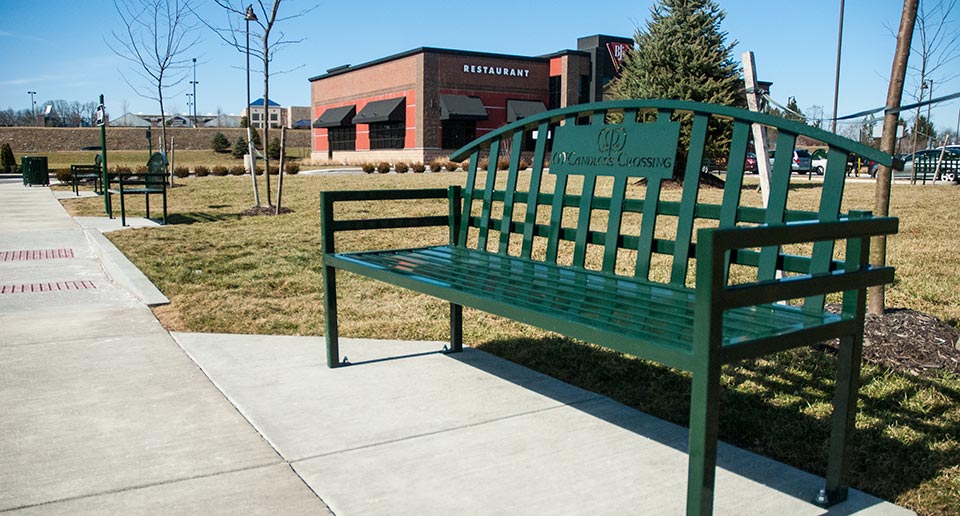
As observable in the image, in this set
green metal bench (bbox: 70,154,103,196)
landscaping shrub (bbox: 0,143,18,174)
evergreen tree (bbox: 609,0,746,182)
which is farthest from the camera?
landscaping shrub (bbox: 0,143,18,174)

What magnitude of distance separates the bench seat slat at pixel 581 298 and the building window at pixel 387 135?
4678cm

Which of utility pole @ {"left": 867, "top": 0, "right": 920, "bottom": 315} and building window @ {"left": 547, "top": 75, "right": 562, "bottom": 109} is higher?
building window @ {"left": 547, "top": 75, "right": 562, "bottom": 109}

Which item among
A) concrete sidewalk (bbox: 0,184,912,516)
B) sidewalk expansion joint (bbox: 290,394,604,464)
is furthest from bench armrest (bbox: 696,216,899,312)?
sidewalk expansion joint (bbox: 290,394,604,464)

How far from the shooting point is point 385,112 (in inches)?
1962

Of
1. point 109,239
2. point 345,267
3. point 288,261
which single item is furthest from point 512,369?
point 109,239

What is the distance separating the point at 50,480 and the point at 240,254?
242 inches

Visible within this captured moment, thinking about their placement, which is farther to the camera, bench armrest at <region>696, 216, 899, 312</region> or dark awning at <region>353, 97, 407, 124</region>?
dark awning at <region>353, 97, 407, 124</region>

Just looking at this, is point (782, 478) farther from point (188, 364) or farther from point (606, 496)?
point (188, 364)

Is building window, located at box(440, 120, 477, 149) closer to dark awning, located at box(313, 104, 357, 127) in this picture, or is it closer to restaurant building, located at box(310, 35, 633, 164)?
restaurant building, located at box(310, 35, 633, 164)

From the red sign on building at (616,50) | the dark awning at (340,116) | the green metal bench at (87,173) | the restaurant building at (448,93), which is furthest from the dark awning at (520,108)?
the green metal bench at (87,173)

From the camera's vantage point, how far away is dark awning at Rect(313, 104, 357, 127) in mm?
55656

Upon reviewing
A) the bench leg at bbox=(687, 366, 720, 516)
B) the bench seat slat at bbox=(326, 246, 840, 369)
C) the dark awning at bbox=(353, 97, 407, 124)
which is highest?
the dark awning at bbox=(353, 97, 407, 124)

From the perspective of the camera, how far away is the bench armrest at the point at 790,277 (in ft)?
6.65

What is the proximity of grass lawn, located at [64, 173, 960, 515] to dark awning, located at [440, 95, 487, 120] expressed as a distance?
36233 mm
